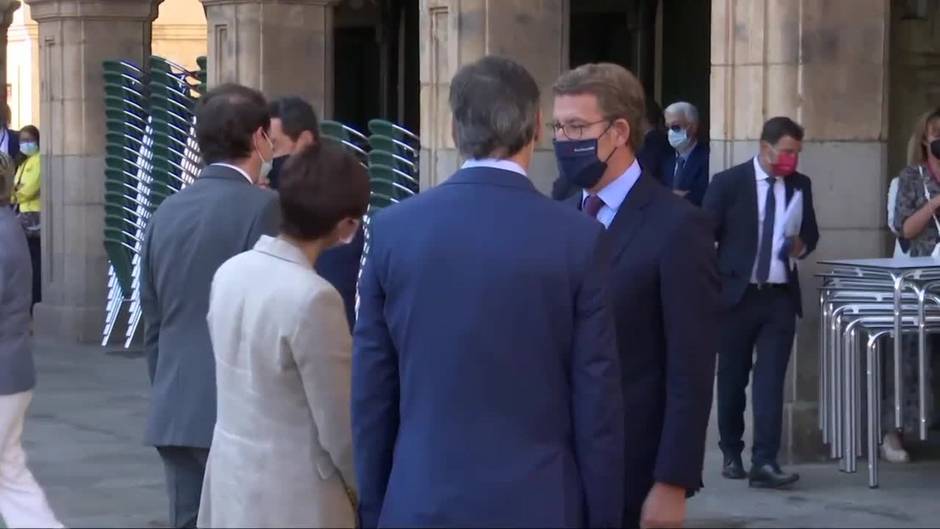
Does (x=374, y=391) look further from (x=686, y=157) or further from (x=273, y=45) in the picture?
(x=273, y=45)

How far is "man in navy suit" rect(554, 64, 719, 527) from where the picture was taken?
4215 millimetres

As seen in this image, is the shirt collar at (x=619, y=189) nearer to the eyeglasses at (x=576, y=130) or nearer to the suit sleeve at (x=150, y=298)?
the eyeglasses at (x=576, y=130)

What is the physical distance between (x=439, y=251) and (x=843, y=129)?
537 cm

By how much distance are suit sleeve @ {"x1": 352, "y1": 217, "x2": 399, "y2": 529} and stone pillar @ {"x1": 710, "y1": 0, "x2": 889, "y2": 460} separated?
5.15m

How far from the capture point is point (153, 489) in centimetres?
845

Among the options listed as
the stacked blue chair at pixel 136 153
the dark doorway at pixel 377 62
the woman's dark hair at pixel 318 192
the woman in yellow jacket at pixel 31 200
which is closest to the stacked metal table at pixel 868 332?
the woman's dark hair at pixel 318 192

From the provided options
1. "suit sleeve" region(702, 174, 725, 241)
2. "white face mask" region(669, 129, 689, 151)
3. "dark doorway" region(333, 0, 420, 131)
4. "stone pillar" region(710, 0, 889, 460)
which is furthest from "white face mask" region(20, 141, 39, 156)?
"suit sleeve" region(702, 174, 725, 241)

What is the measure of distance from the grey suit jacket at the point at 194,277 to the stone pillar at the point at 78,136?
33.1 ft

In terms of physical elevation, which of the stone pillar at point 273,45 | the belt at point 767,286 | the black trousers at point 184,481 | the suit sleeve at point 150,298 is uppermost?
the stone pillar at point 273,45

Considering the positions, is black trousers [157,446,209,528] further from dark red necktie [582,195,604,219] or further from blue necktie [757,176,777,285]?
blue necktie [757,176,777,285]

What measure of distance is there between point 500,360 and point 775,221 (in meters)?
4.79

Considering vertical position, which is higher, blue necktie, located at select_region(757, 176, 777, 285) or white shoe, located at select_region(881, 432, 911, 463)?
blue necktie, located at select_region(757, 176, 777, 285)

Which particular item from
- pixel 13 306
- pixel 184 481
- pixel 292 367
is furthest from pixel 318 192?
pixel 13 306

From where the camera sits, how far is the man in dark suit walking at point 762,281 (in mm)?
8242
